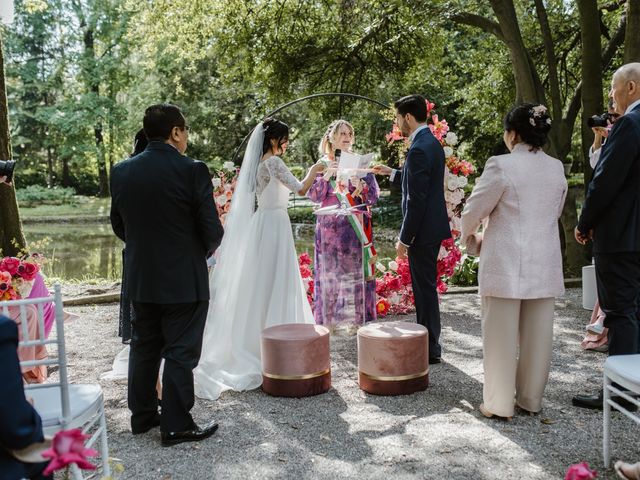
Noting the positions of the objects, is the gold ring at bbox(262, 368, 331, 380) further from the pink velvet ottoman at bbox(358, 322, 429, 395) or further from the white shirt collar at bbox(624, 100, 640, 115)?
the white shirt collar at bbox(624, 100, 640, 115)

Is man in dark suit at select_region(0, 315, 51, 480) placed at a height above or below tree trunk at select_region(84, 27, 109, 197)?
below

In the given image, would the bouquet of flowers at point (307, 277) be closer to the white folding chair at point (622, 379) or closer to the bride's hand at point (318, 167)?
the bride's hand at point (318, 167)

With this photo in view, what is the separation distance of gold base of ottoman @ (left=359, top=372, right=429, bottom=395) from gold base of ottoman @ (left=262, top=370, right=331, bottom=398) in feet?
1.09

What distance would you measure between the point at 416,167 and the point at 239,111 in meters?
19.5

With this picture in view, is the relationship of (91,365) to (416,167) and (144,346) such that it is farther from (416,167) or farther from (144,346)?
(416,167)

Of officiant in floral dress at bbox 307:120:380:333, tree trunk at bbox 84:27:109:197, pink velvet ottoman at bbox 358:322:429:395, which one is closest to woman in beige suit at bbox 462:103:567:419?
pink velvet ottoman at bbox 358:322:429:395

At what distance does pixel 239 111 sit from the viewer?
2353 cm

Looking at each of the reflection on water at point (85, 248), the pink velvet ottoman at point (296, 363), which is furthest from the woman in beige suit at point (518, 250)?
the reflection on water at point (85, 248)

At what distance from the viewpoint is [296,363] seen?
15.0 feet

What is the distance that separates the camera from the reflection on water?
14.1m

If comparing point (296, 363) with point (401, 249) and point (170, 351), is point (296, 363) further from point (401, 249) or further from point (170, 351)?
point (401, 249)

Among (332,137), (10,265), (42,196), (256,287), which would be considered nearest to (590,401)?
(256,287)

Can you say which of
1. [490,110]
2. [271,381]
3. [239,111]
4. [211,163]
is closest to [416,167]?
[271,381]

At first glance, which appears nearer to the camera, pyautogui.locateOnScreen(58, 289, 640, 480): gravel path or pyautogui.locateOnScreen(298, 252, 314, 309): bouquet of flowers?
pyautogui.locateOnScreen(58, 289, 640, 480): gravel path
